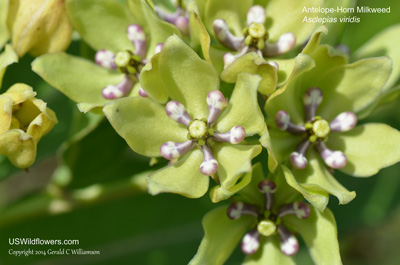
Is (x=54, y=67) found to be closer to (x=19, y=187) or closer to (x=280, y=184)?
(x=280, y=184)

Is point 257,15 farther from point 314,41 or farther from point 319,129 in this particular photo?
point 319,129

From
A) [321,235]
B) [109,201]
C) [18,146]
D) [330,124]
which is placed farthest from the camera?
[109,201]

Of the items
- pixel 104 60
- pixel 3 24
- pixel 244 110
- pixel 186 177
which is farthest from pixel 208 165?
pixel 3 24

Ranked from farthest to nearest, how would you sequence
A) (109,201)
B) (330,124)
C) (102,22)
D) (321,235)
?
(109,201) < (102,22) < (330,124) < (321,235)

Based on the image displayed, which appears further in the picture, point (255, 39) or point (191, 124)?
point (255, 39)

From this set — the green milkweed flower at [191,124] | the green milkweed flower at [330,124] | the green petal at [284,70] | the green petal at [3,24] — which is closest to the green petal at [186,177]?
the green milkweed flower at [191,124]

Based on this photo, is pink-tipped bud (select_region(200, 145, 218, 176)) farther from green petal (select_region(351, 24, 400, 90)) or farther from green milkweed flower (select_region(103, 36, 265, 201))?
green petal (select_region(351, 24, 400, 90))

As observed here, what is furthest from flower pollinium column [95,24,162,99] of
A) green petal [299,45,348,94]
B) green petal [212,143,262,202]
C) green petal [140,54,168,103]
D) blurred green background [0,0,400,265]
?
green petal [299,45,348,94]
